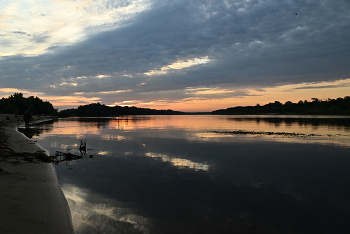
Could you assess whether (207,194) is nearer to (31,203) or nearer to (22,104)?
(31,203)

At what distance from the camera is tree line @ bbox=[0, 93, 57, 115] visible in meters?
108

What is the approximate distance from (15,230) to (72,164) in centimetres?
1051

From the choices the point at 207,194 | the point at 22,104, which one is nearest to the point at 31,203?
the point at 207,194

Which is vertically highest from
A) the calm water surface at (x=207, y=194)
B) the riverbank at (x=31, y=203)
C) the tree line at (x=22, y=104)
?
the tree line at (x=22, y=104)

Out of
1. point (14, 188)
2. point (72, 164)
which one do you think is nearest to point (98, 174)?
point (72, 164)

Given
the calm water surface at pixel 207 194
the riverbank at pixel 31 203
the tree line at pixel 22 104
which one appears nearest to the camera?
the riverbank at pixel 31 203

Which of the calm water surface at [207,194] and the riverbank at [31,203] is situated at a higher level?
the riverbank at [31,203]

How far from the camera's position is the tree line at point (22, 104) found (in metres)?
108

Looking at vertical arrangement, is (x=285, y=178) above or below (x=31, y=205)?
below

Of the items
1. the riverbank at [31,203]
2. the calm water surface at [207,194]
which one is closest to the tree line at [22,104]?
the riverbank at [31,203]

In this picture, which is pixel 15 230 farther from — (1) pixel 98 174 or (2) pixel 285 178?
(2) pixel 285 178

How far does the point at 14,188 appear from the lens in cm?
870

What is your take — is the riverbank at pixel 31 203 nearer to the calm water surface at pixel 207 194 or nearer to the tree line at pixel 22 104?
the calm water surface at pixel 207 194

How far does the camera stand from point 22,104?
113m
